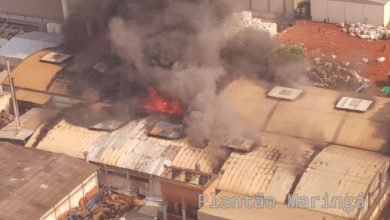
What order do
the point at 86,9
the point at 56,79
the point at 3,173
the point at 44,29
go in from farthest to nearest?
the point at 44,29, the point at 86,9, the point at 56,79, the point at 3,173

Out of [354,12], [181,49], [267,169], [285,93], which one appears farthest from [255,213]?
[354,12]

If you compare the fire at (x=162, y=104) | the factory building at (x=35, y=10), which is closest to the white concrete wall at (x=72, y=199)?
the fire at (x=162, y=104)

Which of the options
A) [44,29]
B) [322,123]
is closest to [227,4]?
[322,123]

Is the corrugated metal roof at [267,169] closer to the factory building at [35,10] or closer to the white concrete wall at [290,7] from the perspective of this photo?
the white concrete wall at [290,7]

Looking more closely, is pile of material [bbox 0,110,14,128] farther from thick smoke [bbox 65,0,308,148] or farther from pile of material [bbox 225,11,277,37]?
pile of material [bbox 225,11,277,37]

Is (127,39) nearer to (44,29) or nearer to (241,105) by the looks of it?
(241,105)

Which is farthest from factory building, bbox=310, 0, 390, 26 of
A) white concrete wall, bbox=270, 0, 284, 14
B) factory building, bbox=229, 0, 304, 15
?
white concrete wall, bbox=270, 0, 284, 14
